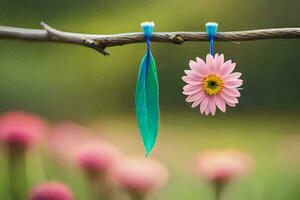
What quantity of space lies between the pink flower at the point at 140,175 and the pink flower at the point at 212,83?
7.2 inches

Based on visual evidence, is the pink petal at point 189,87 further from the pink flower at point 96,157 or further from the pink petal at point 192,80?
the pink flower at point 96,157

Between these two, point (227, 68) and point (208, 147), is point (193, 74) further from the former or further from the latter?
point (208, 147)

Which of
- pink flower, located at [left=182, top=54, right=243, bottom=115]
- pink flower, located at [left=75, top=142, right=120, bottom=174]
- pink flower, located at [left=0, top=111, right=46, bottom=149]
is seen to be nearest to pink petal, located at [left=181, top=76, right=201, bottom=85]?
pink flower, located at [left=182, top=54, right=243, bottom=115]

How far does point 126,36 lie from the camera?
1.05m

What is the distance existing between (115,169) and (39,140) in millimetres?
182

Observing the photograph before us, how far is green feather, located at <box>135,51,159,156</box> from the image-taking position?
3.51 ft

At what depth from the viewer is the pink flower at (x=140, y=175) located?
3.82ft

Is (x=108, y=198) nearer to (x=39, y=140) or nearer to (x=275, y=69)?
(x=39, y=140)

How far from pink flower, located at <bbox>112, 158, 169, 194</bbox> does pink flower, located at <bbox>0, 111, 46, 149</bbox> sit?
20 cm

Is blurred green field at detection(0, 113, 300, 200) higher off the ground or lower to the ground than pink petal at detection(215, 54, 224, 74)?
lower

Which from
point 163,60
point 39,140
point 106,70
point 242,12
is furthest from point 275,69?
point 39,140

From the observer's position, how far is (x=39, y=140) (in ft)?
3.86

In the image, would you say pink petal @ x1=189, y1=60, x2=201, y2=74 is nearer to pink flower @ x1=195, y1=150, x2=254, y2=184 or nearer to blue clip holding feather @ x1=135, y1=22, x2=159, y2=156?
blue clip holding feather @ x1=135, y1=22, x2=159, y2=156

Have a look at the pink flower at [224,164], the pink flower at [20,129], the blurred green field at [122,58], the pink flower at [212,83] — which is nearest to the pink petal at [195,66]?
the pink flower at [212,83]
